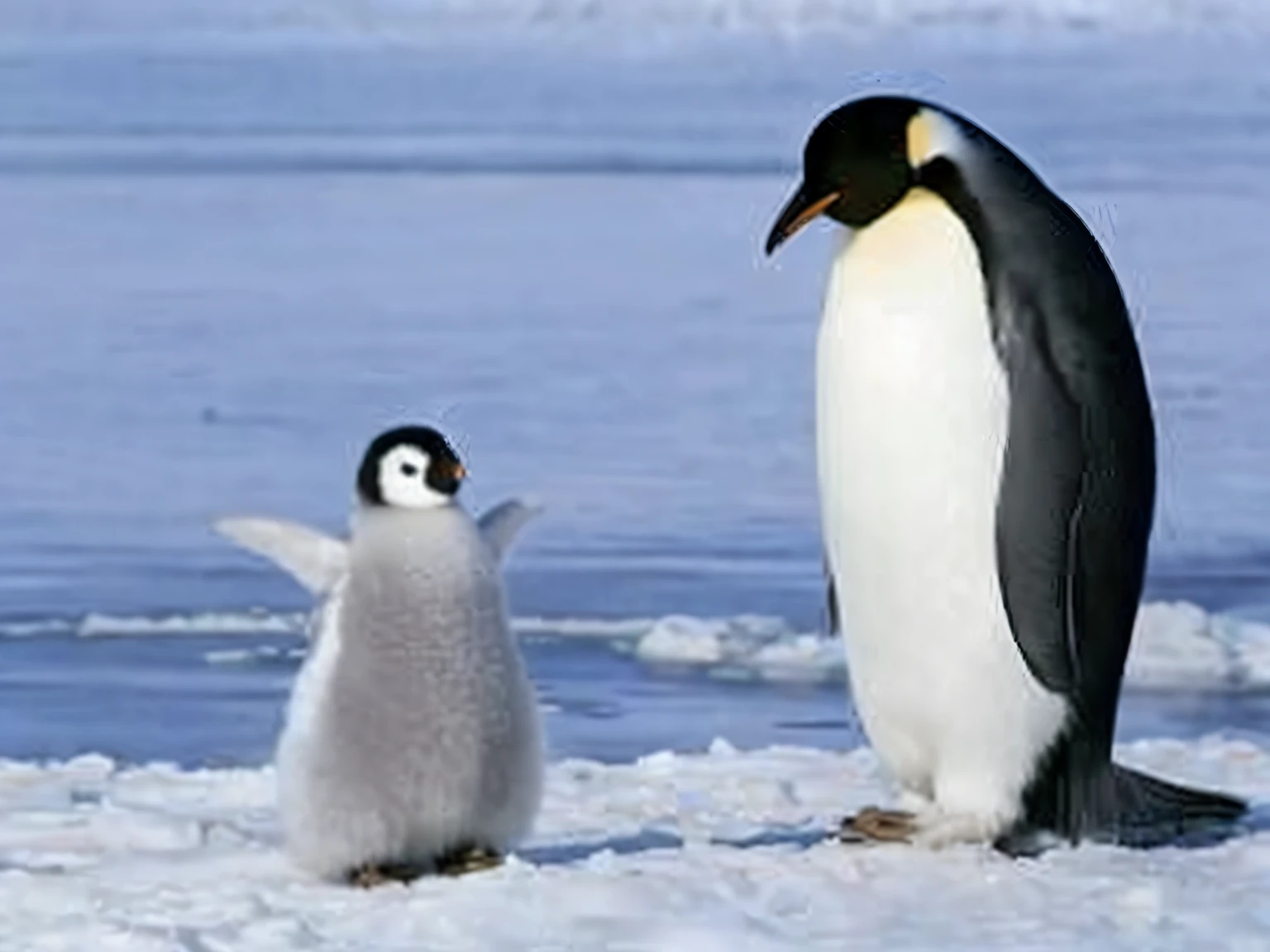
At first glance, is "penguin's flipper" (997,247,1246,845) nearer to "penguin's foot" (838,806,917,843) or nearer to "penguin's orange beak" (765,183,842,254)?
"penguin's foot" (838,806,917,843)

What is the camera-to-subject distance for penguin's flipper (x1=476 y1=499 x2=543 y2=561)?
4.17 metres

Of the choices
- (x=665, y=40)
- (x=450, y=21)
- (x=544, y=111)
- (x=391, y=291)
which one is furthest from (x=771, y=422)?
(x=450, y=21)

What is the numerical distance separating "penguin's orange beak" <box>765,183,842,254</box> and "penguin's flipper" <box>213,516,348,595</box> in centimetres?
60

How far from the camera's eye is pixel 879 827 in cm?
432

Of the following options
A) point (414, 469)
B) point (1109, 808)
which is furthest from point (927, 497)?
point (414, 469)

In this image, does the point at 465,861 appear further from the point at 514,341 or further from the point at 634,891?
the point at 514,341

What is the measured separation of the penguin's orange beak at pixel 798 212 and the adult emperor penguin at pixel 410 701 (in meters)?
0.49

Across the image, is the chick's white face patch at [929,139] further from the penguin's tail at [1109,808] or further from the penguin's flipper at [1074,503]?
the penguin's tail at [1109,808]

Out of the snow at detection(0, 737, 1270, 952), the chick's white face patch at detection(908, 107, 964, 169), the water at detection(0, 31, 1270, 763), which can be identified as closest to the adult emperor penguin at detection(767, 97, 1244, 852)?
the chick's white face patch at detection(908, 107, 964, 169)

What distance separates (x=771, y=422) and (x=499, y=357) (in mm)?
1347

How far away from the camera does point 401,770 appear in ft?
13.2

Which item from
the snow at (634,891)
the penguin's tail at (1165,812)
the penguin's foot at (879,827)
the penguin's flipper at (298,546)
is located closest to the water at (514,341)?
the snow at (634,891)

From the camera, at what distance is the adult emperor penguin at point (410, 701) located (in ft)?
13.2

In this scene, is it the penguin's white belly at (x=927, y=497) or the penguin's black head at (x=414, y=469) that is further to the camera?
the penguin's white belly at (x=927, y=497)
